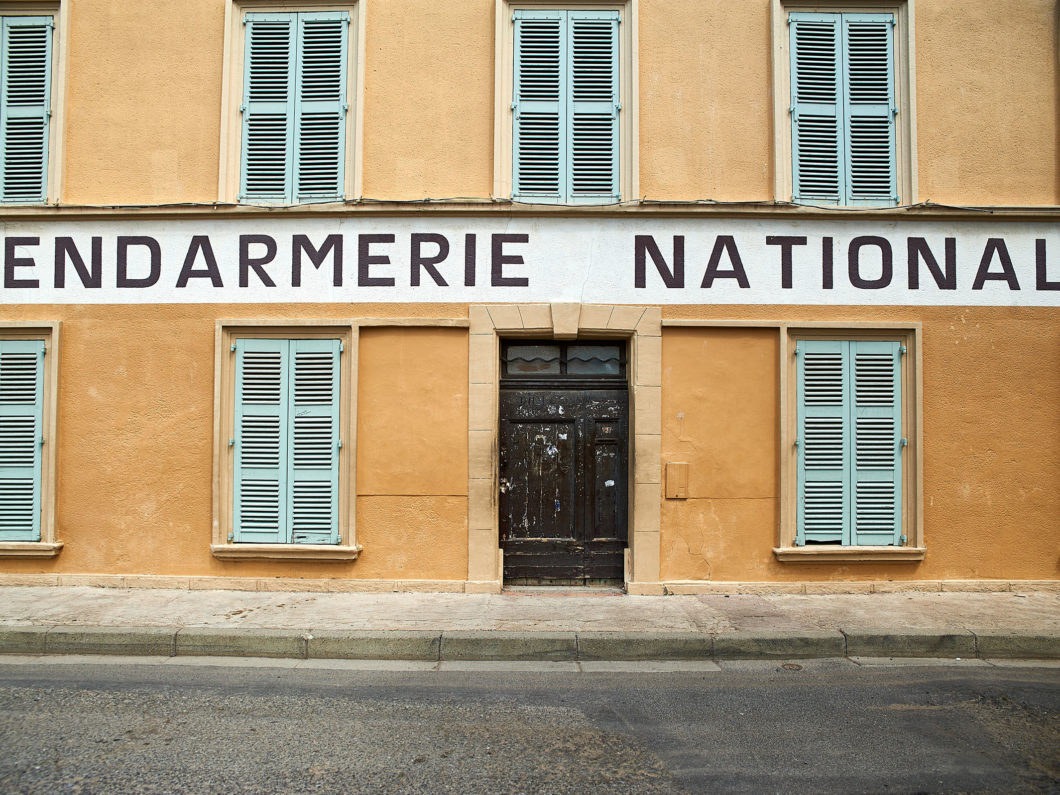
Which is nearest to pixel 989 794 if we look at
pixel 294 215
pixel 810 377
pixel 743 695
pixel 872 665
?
pixel 743 695

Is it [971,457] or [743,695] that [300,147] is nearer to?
[743,695]

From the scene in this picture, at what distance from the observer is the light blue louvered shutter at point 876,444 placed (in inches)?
307

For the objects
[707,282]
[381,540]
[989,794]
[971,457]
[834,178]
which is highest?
[834,178]

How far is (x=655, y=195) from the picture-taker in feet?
26.0

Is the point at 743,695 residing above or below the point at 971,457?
below

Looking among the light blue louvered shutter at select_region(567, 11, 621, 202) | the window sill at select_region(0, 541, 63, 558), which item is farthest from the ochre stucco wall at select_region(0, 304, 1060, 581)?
the light blue louvered shutter at select_region(567, 11, 621, 202)

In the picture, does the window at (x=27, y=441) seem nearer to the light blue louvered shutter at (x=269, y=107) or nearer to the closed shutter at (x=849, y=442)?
the light blue louvered shutter at (x=269, y=107)

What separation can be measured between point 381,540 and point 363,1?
209 inches

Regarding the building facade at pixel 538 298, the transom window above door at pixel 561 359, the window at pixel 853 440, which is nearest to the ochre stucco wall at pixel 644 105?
the building facade at pixel 538 298

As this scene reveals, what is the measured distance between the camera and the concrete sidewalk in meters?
6.10

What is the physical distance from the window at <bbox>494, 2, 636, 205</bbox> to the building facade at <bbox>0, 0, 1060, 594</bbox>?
0.04 metres

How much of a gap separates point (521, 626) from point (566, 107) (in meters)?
5.02

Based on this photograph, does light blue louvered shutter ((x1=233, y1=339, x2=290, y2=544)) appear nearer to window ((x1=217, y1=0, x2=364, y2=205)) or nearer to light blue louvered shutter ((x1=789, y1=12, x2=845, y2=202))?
window ((x1=217, y1=0, x2=364, y2=205))

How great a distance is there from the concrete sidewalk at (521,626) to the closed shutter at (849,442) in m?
0.73
